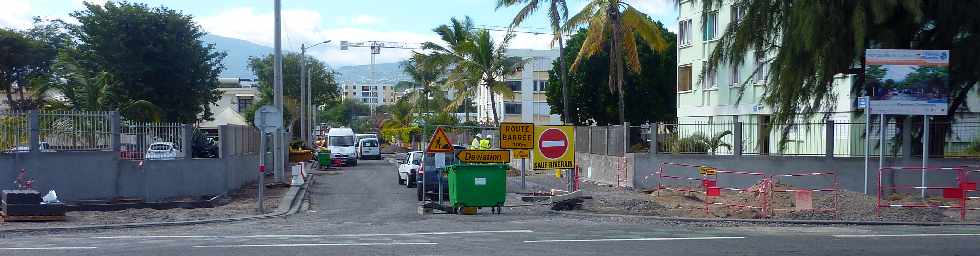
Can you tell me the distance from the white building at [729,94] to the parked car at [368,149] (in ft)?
84.4

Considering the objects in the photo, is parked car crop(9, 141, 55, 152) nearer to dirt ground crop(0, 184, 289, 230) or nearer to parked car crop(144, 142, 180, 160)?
parked car crop(144, 142, 180, 160)

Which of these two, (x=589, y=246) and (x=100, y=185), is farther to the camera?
(x=100, y=185)

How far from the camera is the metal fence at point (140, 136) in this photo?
21.8 metres

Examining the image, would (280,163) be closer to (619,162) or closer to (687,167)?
(619,162)

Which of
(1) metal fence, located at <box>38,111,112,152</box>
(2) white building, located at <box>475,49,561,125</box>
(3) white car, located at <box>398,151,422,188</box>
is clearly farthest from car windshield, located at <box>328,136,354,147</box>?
(1) metal fence, located at <box>38,111,112,152</box>

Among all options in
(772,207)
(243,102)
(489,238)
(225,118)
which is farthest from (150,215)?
(243,102)

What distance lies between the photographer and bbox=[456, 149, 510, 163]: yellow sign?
65.2 ft

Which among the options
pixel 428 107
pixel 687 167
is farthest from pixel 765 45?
pixel 428 107

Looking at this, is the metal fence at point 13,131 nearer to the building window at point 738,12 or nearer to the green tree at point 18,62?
the building window at point 738,12

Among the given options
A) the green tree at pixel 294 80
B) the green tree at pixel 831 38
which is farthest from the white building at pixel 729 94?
the green tree at pixel 294 80

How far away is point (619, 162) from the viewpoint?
28844mm

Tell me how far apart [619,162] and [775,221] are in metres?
10.8

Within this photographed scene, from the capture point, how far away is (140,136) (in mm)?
21797

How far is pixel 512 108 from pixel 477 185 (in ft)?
204
